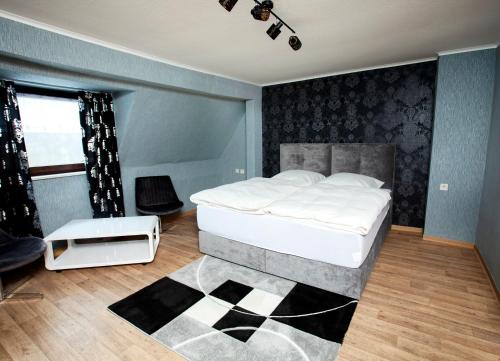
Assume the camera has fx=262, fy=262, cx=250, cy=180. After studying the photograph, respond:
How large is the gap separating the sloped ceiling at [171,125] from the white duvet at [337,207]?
2043 millimetres

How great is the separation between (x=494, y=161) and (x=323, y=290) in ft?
7.01

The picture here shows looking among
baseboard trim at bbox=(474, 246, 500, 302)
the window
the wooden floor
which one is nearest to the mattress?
the wooden floor

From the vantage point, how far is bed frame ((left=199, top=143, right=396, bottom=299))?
213 cm

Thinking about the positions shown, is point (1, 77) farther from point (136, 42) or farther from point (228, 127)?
point (228, 127)

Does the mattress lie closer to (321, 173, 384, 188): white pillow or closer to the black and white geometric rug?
the black and white geometric rug

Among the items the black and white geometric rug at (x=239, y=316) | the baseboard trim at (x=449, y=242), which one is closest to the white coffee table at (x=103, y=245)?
the black and white geometric rug at (x=239, y=316)

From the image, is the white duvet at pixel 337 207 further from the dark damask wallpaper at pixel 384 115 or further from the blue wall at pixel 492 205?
the dark damask wallpaper at pixel 384 115

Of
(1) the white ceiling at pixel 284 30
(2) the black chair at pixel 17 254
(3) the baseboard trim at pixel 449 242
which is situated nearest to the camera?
(1) the white ceiling at pixel 284 30

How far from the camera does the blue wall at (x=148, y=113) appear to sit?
89.4 inches

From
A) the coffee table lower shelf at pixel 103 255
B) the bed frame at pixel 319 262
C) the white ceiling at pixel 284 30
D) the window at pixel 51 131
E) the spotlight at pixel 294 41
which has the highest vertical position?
the white ceiling at pixel 284 30

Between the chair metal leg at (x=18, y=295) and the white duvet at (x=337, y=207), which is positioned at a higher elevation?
the white duvet at (x=337, y=207)

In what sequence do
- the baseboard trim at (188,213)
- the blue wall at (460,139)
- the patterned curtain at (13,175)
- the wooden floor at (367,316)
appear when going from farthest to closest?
the baseboard trim at (188,213), the blue wall at (460,139), the patterned curtain at (13,175), the wooden floor at (367,316)

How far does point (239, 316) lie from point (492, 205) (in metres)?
2.58

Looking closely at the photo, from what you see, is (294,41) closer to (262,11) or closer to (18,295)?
(262,11)
